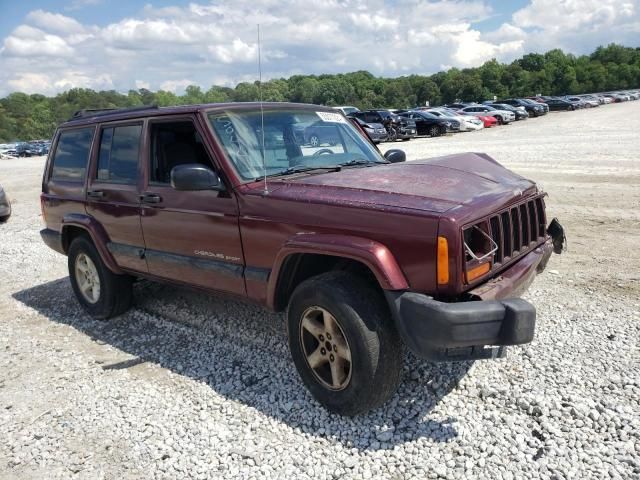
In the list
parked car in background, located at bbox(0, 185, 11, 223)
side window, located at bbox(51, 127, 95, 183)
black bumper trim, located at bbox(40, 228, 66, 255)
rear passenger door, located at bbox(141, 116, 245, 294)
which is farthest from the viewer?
parked car in background, located at bbox(0, 185, 11, 223)

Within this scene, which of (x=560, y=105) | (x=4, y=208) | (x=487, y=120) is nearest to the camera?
(x=4, y=208)

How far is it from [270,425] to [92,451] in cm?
108

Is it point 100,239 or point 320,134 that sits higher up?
point 320,134

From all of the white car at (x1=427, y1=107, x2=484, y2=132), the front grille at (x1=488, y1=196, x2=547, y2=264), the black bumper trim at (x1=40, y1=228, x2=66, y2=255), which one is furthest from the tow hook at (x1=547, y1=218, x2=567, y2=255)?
the white car at (x1=427, y1=107, x2=484, y2=132)

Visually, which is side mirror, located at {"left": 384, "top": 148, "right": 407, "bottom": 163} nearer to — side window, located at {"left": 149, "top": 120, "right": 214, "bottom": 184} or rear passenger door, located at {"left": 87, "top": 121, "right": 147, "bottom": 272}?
side window, located at {"left": 149, "top": 120, "right": 214, "bottom": 184}

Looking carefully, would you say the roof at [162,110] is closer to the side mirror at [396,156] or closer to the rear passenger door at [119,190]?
the rear passenger door at [119,190]

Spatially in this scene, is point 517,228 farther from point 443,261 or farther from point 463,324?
point 463,324

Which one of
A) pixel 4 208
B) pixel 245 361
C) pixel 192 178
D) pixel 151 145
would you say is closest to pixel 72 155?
pixel 151 145

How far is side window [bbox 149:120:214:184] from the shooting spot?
4.12 metres

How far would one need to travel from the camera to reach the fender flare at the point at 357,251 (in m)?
Answer: 2.87

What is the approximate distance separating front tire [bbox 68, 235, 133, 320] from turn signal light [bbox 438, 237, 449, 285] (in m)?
3.48

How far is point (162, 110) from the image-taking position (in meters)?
4.35

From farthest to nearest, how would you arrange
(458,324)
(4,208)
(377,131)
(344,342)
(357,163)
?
(377,131) < (4,208) < (357,163) < (344,342) < (458,324)

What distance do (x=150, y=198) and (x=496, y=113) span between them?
1396 inches
